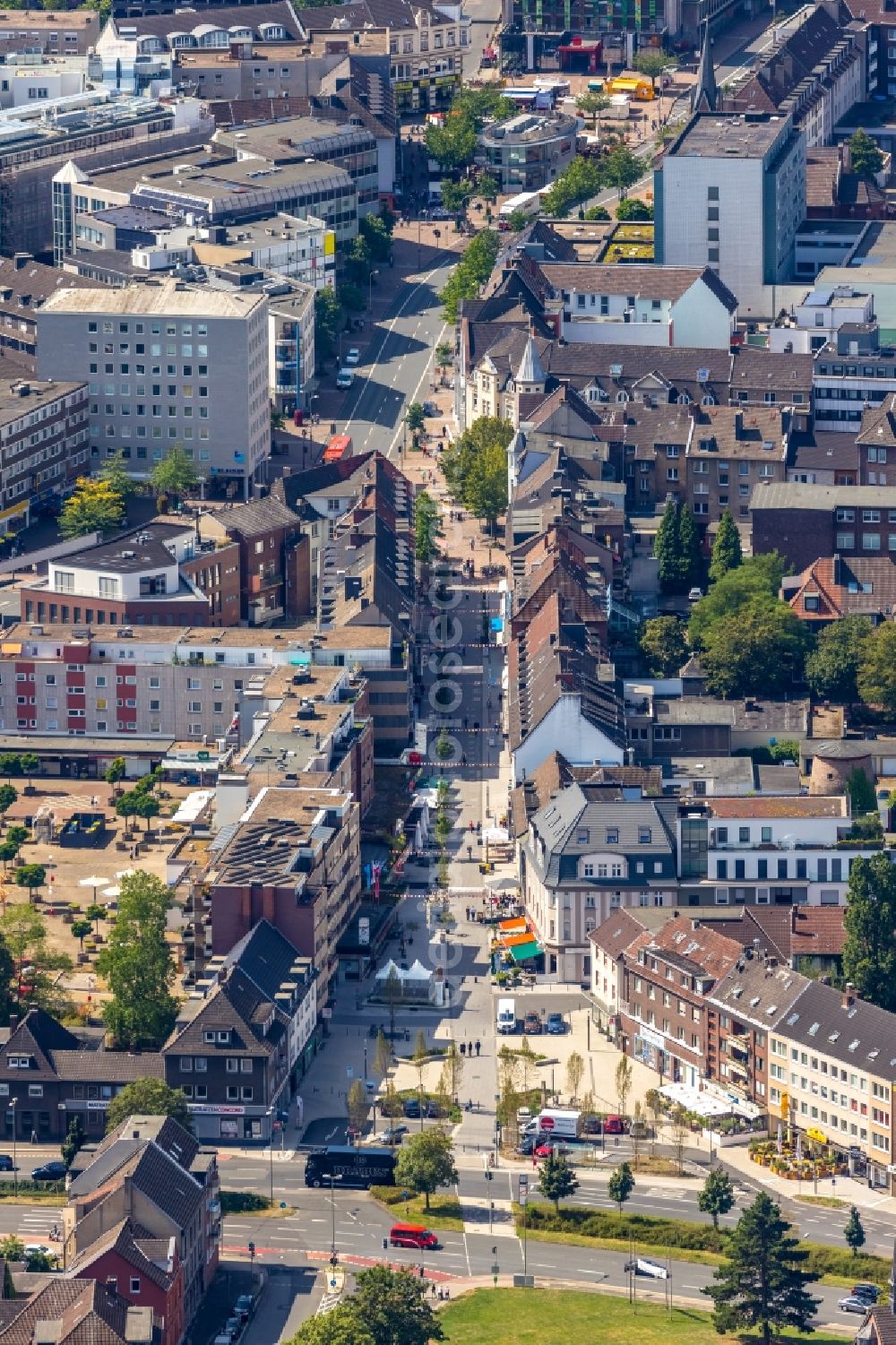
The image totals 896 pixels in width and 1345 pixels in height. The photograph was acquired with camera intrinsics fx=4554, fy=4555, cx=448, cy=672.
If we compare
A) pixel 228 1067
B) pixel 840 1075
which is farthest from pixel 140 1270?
pixel 840 1075

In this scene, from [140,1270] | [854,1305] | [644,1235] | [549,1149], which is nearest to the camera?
[140,1270]

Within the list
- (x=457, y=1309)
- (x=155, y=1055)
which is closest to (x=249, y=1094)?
(x=155, y=1055)

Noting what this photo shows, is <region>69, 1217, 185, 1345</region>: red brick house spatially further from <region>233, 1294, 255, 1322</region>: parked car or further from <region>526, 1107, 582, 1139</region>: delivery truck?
<region>526, 1107, 582, 1139</region>: delivery truck

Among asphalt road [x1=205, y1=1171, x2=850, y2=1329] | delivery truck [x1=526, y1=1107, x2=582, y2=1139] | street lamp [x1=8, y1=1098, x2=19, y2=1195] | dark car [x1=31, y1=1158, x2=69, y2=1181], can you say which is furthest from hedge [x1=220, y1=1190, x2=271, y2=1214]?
delivery truck [x1=526, y1=1107, x2=582, y2=1139]

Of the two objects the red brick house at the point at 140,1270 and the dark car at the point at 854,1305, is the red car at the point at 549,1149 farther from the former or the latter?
the red brick house at the point at 140,1270

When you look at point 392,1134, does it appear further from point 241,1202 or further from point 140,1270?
point 140,1270

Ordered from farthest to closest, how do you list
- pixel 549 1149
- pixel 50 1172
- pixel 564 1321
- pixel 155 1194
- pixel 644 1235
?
pixel 549 1149 → pixel 50 1172 → pixel 644 1235 → pixel 564 1321 → pixel 155 1194

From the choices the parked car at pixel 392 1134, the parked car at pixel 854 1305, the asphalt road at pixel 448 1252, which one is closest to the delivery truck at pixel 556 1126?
the parked car at pixel 392 1134
